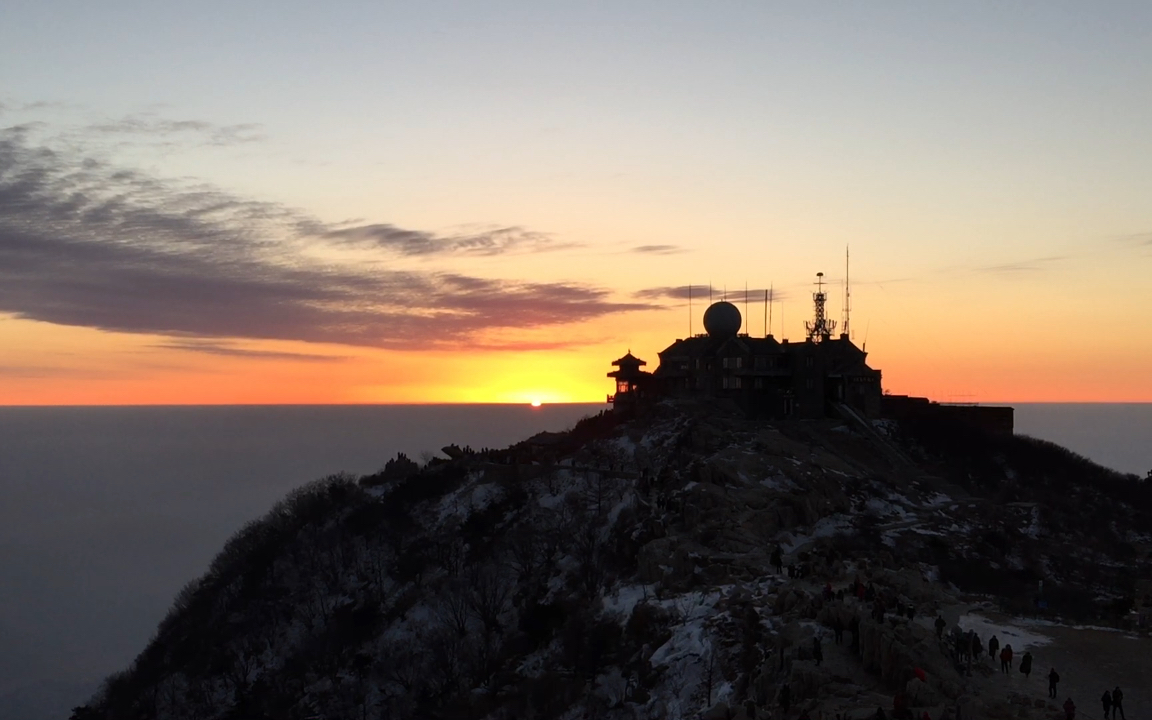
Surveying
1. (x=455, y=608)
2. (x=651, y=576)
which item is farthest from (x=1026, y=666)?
(x=455, y=608)

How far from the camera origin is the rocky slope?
125ft

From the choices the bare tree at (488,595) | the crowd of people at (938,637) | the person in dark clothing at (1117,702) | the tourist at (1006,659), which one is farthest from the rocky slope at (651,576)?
the person in dark clothing at (1117,702)

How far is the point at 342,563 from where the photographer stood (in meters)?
69.2

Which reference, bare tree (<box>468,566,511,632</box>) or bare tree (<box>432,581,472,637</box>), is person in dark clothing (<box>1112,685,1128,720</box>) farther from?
bare tree (<box>432,581,472,637</box>)

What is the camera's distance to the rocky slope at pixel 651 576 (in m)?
38.1

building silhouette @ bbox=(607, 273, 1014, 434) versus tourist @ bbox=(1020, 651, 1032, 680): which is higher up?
building silhouette @ bbox=(607, 273, 1014, 434)

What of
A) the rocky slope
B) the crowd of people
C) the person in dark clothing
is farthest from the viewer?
the rocky slope

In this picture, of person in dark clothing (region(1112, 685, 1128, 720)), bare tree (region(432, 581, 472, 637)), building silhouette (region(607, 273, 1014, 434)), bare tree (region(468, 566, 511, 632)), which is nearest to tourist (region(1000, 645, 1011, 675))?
person in dark clothing (region(1112, 685, 1128, 720))

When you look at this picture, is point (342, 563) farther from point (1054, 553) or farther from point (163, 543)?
point (163, 543)

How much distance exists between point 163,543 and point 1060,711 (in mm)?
159379

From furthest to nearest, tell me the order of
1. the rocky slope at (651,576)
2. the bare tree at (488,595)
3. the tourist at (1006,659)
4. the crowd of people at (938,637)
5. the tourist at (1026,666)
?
1. the bare tree at (488,595)
2. the rocky slope at (651,576)
3. the tourist at (1006,659)
4. the tourist at (1026,666)
5. the crowd of people at (938,637)

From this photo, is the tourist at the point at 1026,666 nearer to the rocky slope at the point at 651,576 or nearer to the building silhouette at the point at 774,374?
the rocky slope at the point at 651,576

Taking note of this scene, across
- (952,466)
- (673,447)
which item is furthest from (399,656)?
(952,466)

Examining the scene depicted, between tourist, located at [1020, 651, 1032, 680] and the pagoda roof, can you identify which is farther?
the pagoda roof
